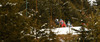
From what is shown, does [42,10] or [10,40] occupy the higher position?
[10,40]

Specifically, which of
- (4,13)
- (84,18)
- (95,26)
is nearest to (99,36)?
(95,26)

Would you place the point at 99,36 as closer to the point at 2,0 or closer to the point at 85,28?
the point at 85,28

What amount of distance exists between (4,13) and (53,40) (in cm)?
195

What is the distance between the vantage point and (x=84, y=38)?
19.5 ft

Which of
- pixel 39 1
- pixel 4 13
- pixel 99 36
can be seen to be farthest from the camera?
pixel 39 1

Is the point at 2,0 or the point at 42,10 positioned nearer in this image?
the point at 2,0

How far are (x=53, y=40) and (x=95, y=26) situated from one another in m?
1.55

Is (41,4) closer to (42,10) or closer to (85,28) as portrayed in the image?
(42,10)

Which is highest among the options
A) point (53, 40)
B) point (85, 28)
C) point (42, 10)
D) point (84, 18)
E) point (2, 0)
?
point (2, 0)

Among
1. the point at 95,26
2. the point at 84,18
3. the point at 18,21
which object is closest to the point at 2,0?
the point at 18,21

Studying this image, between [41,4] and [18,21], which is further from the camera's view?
[41,4]

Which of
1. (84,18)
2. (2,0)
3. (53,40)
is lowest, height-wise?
(53,40)

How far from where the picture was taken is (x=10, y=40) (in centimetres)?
593

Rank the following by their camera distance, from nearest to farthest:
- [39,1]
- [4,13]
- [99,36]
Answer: [99,36]
[4,13]
[39,1]
